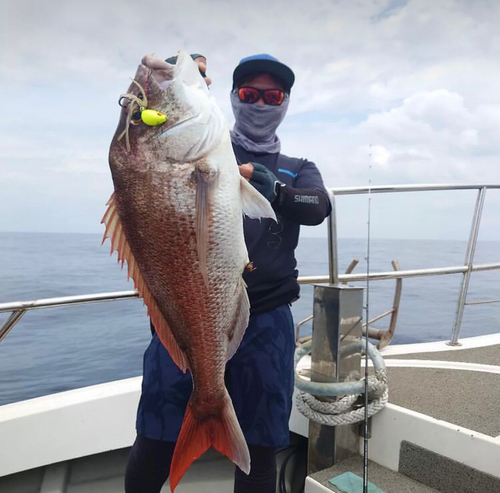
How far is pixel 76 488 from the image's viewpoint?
273 centimetres

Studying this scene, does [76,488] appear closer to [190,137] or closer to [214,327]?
[214,327]

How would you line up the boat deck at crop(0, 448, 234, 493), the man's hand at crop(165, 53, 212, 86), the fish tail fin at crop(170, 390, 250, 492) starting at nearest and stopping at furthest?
the fish tail fin at crop(170, 390, 250, 492)
the man's hand at crop(165, 53, 212, 86)
the boat deck at crop(0, 448, 234, 493)

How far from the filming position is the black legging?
6.12 ft

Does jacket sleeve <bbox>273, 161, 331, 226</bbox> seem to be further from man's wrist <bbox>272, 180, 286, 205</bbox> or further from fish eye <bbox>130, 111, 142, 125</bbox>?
fish eye <bbox>130, 111, 142, 125</bbox>

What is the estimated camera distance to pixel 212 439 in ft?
5.19

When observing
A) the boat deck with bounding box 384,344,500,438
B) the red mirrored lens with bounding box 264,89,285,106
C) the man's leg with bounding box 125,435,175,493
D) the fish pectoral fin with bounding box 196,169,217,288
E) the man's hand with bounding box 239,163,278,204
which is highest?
the red mirrored lens with bounding box 264,89,285,106

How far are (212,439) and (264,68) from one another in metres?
1.42

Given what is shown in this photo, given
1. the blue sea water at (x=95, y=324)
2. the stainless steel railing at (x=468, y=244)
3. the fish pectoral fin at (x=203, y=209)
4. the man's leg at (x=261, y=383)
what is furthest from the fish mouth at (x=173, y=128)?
the stainless steel railing at (x=468, y=244)

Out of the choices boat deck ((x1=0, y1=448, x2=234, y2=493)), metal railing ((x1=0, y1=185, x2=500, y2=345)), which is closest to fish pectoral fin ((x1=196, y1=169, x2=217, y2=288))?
metal railing ((x1=0, y1=185, x2=500, y2=345))

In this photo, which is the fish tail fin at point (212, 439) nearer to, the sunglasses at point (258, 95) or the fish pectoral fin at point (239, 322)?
the fish pectoral fin at point (239, 322)

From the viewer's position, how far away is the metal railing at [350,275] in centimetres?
231

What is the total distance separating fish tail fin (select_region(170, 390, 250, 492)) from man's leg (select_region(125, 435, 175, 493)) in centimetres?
31

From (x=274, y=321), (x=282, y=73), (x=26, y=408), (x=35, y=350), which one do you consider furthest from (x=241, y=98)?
(x=35, y=350)

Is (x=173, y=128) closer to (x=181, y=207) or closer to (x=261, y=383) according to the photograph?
(x=181, y=207)
